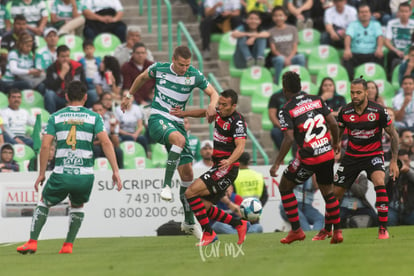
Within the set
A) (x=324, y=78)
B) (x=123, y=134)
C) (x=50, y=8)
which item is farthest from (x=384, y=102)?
(x=50, y=8)

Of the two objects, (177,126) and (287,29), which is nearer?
(177,126)

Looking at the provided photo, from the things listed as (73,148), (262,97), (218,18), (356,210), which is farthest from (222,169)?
(218,18)

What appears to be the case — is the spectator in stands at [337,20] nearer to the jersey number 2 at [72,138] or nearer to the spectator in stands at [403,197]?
the spectator in stands at [403,197]

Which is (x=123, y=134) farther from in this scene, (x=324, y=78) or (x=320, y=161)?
(x=320, y=161)

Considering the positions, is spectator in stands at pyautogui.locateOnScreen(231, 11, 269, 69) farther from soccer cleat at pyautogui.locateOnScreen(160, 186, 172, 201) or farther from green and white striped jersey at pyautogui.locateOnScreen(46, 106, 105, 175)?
green and white striped jersey at pyautogui.locateOnScreen(46, 106, 105, 175)

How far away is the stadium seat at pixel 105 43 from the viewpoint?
78.5 ft

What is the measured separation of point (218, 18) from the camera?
24812 millimetres

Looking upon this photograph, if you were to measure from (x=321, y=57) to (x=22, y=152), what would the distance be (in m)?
7.70

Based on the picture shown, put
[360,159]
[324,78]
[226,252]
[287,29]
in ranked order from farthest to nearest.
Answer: [287,29]
[324,78]
[360,159]
[226,252]

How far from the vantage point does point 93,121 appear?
1340 cm

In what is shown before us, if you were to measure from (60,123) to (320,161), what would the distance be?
A: 3.48m

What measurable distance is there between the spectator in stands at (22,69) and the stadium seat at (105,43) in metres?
1.85

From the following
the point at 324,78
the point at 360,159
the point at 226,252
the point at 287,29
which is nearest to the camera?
the point at 226,252

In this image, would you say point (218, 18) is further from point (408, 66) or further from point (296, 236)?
point (296, 236)
